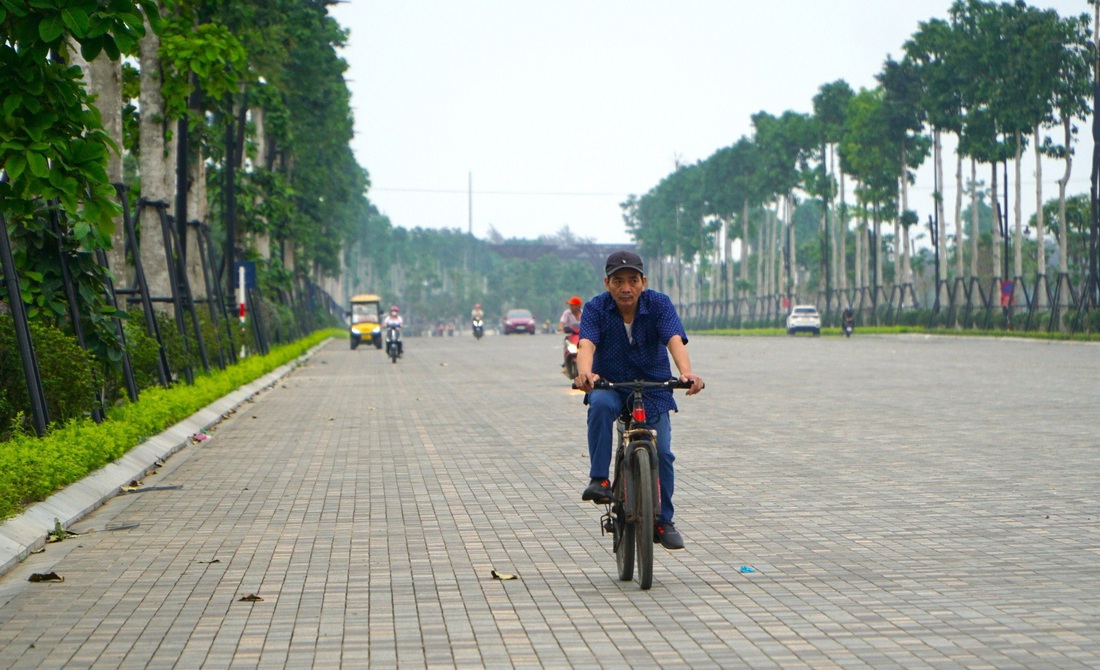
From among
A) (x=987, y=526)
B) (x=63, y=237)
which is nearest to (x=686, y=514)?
(x=987, y=526)

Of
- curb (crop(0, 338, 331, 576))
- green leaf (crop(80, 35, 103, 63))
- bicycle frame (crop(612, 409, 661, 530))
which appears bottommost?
curb (crop(0, 338, 331, 576))

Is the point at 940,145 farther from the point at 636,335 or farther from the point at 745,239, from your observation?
the point at 636,335

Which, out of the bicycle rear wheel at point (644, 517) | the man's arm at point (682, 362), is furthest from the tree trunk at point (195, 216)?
the bicycle rear wheel at point (644, 517)

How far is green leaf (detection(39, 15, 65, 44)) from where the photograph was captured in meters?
9.88

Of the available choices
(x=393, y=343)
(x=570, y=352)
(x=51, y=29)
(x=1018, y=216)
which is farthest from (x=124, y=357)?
(x=1018, y=216)

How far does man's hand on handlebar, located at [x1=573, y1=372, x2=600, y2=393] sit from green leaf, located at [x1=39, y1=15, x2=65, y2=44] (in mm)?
4287

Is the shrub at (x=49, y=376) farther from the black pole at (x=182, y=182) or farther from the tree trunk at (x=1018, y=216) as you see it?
the tree trunk at (x=1018, y=216)

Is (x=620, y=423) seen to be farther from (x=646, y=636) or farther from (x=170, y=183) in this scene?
(x=170, y=183)

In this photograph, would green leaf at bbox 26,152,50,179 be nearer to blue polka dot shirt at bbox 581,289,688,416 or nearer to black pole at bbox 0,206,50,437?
black pole at bbox 0,206,50,437

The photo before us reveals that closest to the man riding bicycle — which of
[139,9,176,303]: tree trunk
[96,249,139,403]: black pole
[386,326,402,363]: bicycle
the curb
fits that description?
the curb

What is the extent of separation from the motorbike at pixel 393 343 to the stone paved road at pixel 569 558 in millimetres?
27562

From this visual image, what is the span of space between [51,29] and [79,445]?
4.26m

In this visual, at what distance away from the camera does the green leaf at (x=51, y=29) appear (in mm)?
9883

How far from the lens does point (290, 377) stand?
35438 mm
